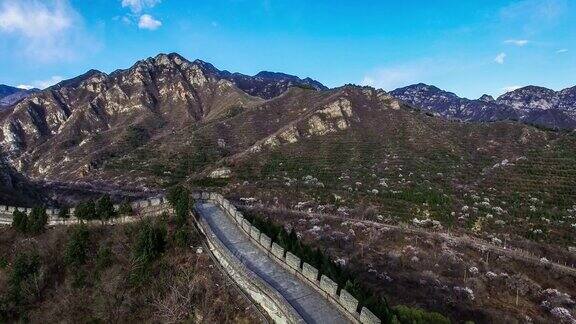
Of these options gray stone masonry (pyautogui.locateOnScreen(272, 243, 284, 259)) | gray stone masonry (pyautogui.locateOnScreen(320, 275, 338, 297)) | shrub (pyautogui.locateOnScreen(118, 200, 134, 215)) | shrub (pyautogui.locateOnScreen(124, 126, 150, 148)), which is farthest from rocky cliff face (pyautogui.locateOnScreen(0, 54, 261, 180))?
gray stone masonry (pyautogui.locateOnScreen(320, 275, 338, 297))

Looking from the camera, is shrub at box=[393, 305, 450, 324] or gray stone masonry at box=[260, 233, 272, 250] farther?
gray stone masonry at box=[260, 233, 272, 250]

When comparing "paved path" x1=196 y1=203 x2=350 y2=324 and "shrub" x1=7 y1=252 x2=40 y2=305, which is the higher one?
"paved path" x1=196 y1=203 x2=350 y2=324

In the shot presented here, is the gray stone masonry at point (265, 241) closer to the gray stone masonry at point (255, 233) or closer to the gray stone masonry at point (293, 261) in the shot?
the gray stone masonry at point (255, 233)

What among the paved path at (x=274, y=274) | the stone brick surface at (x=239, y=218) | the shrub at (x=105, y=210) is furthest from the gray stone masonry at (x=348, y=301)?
the shrub at (x=105, y=210)

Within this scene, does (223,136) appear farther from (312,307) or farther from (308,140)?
(312,307)

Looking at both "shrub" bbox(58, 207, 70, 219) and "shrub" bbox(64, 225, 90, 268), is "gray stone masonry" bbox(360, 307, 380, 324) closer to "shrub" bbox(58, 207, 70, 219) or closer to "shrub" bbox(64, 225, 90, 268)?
"shrub" bbox(64, 225, 90, 268)

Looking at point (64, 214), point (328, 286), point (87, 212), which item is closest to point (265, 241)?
point (328, 286)
